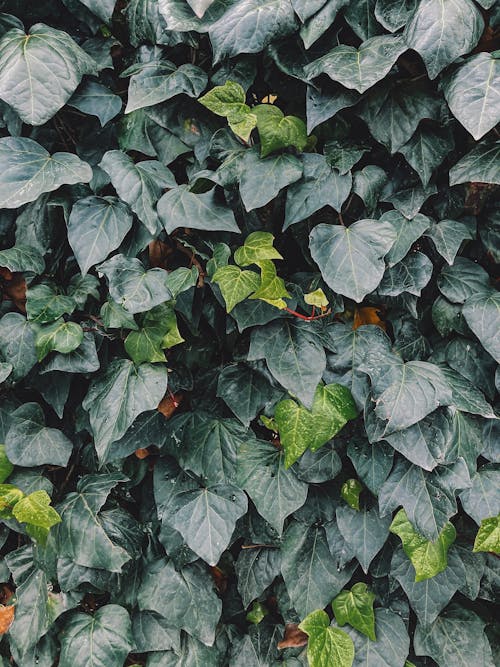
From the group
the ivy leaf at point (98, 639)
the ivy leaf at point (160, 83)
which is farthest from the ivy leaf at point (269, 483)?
the ivy leaf at point (160, 83)

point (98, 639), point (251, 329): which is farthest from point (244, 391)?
point (98, 639)

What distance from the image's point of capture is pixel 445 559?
1.66 m

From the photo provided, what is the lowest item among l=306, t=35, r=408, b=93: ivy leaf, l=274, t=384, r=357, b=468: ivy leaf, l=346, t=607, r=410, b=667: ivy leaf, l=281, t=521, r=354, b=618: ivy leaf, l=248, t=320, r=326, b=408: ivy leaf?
l=346, t=607, r=410, b=667: ivy leaf

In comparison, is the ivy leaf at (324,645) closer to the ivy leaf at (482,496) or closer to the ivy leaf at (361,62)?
the ivy leaf at (482,496)

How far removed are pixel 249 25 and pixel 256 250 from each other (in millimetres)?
548

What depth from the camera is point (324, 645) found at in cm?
178

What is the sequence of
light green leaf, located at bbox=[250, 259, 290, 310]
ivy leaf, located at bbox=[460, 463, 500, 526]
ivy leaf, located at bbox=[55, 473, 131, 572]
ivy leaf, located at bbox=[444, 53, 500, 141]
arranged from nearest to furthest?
ivy leaf, located at bbox=[444, 53, 500, 141] → light green leaf, located at bbox=[250, 259, 290, 310] → ivy leaf, located at bbox=[460, 463, 500, 526] → ivy leaf, located at bbox=[55, 473, 131, 572]

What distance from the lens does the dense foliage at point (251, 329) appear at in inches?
63.0

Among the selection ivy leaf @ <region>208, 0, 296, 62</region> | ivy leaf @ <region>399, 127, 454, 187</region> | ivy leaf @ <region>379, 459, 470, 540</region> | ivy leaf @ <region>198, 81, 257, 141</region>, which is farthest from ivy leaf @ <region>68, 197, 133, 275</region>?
ivy leaf @ <region>379, 459, 470, 540</region>

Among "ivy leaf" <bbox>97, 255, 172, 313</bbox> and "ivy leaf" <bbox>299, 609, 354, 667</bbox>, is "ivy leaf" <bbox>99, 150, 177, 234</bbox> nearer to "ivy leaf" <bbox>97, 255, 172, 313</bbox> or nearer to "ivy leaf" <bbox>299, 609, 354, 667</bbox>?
"ivy leaf" <bbox>97, 255, 172, 313</bbox>

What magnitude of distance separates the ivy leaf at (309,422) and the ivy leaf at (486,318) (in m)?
0.39

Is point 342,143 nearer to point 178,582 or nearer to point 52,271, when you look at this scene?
point 52,271

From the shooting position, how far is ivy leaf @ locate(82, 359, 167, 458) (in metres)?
1.65

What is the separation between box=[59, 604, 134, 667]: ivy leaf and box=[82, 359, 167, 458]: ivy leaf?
0.57 m
